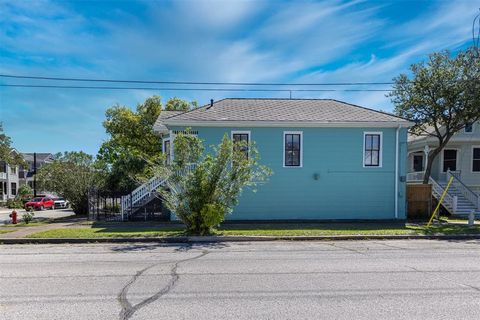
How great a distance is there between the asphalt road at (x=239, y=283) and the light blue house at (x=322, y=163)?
7048 mm

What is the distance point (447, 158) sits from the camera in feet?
81.7

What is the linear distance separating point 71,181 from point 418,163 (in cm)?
2566

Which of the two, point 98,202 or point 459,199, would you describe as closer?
point 98,202

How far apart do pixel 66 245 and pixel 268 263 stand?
705 centimetres

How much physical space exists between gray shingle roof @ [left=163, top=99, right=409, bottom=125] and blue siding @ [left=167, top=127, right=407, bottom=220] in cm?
56

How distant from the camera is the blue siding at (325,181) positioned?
1731 centimetres

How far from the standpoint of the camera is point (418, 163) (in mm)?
27688

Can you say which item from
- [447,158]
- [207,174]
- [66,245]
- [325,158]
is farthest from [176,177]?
[447,158]

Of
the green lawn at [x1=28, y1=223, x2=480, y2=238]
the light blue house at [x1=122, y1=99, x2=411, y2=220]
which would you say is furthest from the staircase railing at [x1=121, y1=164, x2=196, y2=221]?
the light blue house at [x1=122, y1=99, x2=411, y2=220]

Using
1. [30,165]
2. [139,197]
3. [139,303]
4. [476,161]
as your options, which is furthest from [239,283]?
[30,165]

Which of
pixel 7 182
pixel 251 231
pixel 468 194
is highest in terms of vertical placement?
pixel 468 194

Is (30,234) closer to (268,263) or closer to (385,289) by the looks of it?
(268,263)

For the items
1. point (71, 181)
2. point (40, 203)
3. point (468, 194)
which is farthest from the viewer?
point (40, 203)

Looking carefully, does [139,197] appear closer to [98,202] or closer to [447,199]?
[98,202]
